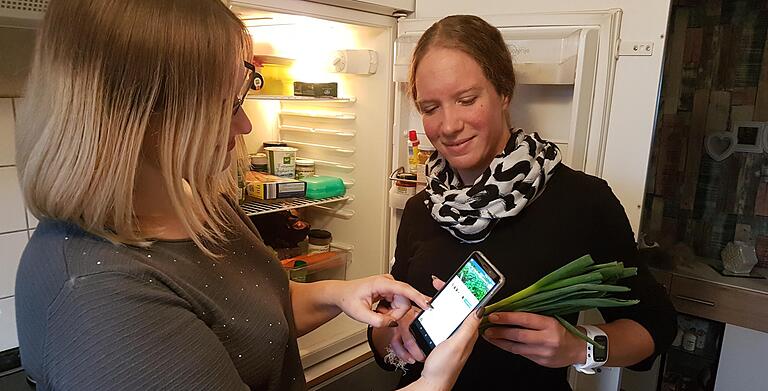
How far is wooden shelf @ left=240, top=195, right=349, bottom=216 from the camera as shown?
1.38 meters

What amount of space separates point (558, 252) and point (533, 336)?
19 cm

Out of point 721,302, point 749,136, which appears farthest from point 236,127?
point 749,136

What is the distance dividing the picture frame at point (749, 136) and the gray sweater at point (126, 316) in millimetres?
1732

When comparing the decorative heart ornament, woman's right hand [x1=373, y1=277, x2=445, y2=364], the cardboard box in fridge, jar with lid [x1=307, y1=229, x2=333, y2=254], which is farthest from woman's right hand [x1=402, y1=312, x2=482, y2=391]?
the decorative heart ornament

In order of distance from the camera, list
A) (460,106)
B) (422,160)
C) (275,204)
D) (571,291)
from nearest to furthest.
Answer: (571,291)
(460,106)
(422,160)
(275,204)

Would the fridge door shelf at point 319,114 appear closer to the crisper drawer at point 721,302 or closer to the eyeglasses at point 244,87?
the eyeglasses at point 244,87

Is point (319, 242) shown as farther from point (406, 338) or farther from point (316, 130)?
point (406, 338)

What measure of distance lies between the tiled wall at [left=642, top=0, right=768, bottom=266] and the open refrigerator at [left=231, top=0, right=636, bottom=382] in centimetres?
73

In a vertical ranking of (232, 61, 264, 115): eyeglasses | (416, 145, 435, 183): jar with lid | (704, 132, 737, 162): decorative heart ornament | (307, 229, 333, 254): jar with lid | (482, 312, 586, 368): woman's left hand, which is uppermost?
(232, 61, 264, 115): eyeglasses

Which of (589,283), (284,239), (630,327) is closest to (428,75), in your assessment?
(589,283)

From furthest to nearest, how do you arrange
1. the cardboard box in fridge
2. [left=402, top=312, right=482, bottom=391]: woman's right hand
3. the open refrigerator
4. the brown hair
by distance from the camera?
the cardboard box in fridge < the open refrigerator < the brown hair < [left=402, top=312, right=482, bottom=391]: woman's right hand

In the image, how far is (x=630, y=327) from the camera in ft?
2.96

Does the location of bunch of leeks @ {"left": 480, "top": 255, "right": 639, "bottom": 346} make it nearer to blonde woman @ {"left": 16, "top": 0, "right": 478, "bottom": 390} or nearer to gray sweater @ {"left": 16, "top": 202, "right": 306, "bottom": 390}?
blonde woman @ {"left": 16, "top": 0, "right": 478, "bottom": 390}

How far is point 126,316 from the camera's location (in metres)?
0.49
